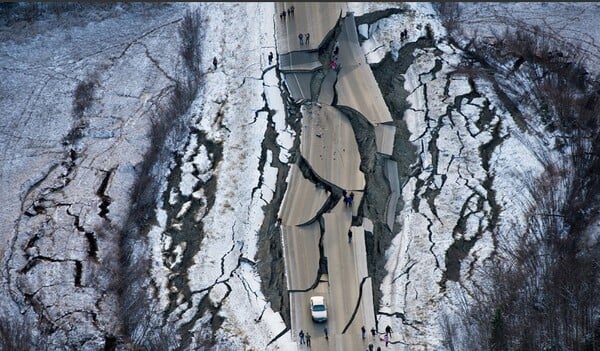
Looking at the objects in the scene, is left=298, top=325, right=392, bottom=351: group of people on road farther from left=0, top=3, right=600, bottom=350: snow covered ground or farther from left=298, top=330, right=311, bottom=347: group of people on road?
left=0, top=3, right=600, bottom=350: snow covered ground

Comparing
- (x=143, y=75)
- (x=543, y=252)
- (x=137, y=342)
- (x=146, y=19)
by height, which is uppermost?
(x=146, y=19)

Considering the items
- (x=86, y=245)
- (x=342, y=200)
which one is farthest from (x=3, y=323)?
(x=342, y=200)

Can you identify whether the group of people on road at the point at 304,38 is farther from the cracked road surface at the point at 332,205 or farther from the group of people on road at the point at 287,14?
the group of people on road at the point at 287,14

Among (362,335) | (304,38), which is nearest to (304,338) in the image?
(362,335)

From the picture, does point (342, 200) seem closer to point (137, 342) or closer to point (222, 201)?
point (222, 201)

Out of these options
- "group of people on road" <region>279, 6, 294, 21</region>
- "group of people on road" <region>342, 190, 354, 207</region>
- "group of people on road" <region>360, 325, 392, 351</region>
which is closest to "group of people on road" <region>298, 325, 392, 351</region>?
"group of people on road" <region>360, 325, 392, 351</region>

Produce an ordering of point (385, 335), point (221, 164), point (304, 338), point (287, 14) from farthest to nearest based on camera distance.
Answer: point (287, 14)
point (221, 164)
point (385, 335)
point (304, 338)

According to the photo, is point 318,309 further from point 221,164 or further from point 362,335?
point 221,164

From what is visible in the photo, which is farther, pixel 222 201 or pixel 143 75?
pixel 143 75
